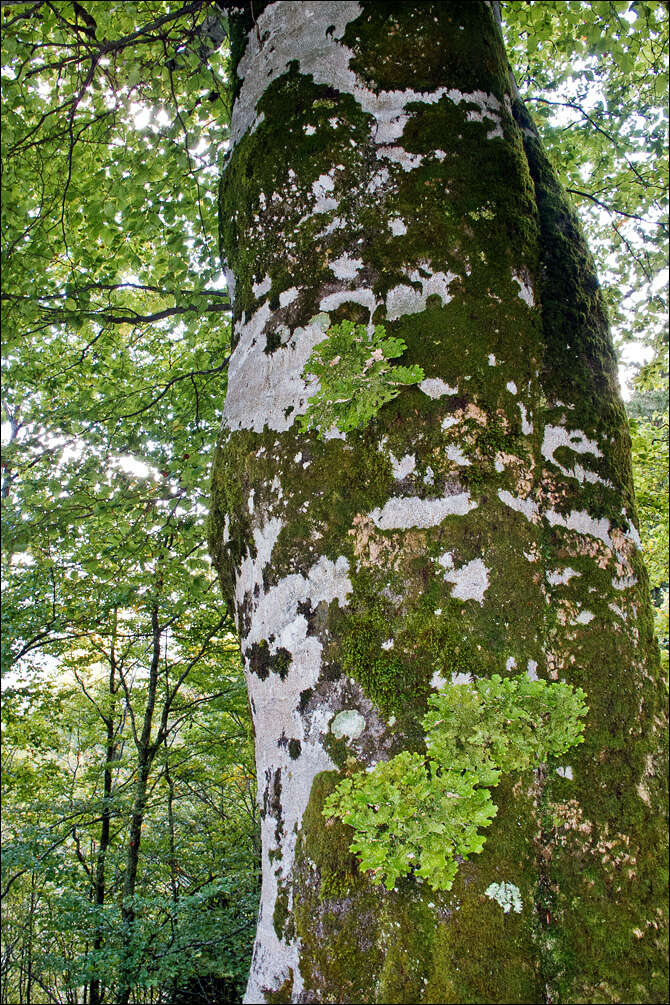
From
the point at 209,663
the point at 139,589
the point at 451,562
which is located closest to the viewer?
the point at 451,562

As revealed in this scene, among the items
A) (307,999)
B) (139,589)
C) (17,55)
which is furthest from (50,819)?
(17,55)

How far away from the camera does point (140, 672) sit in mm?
8141

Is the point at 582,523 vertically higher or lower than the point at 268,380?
lower

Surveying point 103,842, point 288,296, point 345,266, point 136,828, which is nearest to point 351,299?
point 345,266

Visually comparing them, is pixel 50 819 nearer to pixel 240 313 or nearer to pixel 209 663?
pixel 209 663

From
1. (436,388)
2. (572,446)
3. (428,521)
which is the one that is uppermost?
(436,388)

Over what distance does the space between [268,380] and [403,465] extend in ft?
1.79

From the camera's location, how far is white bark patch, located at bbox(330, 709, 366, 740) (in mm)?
1325

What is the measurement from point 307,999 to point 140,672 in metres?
7.60

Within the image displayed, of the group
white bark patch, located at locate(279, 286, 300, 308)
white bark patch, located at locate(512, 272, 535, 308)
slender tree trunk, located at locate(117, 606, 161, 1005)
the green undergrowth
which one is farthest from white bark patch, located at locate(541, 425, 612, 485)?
slender tree trunk, located at locate(117, 606, 161, 1005)

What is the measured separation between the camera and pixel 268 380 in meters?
1.79

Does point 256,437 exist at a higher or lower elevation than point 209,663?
lower

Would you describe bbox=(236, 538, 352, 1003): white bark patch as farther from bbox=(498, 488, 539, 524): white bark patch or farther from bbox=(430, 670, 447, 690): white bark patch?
bbox=(498, 488, 539, 524): white bark patch

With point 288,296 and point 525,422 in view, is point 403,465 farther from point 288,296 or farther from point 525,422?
point 288,296
